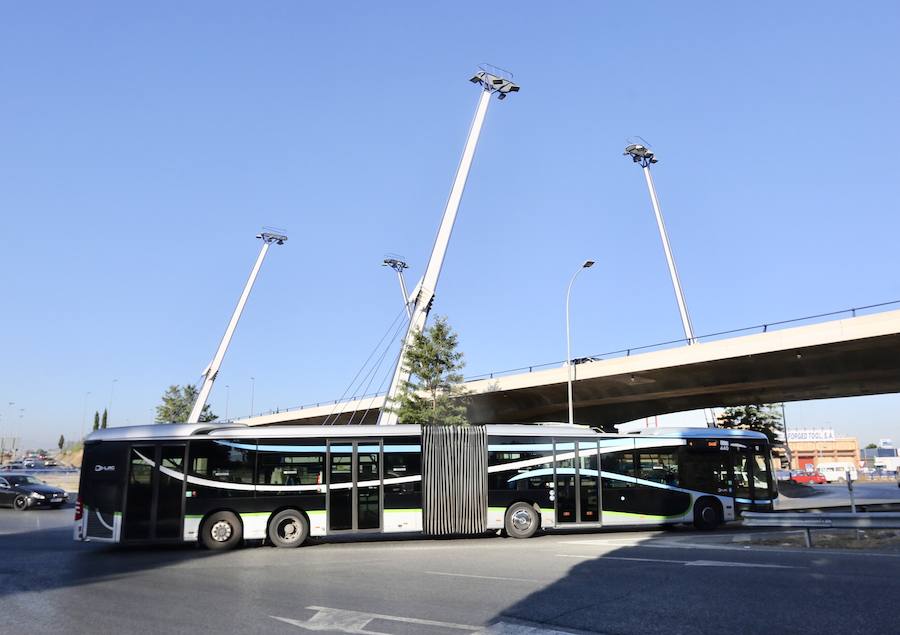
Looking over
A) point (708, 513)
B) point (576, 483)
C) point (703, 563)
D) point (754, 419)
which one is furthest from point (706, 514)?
point (754, 419)

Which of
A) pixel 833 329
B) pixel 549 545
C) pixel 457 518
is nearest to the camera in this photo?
pixel 549 545

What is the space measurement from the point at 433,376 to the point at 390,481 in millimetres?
19208

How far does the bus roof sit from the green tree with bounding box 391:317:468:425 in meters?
17.0

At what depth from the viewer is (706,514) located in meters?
19.5

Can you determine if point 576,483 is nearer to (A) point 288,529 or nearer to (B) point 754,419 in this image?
(A) point 288,529

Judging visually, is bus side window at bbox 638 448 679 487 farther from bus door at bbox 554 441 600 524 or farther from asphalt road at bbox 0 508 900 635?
asphalt road at bbox 0 508 900 635

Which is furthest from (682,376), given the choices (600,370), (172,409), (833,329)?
(172,409)

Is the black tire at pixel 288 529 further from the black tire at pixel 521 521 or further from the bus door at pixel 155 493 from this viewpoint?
the black tire at pixel 521 521

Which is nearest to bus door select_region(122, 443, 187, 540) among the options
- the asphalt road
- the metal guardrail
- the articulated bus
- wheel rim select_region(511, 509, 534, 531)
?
the articulated bus

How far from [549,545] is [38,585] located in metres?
10.3

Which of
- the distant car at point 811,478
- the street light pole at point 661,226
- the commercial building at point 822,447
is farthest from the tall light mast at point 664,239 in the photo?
the commercial building at point 822,447

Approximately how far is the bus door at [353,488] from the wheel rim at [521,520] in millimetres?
3610

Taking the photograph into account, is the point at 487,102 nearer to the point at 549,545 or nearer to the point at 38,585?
the point at 549,545

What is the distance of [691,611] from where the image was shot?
805 cm
